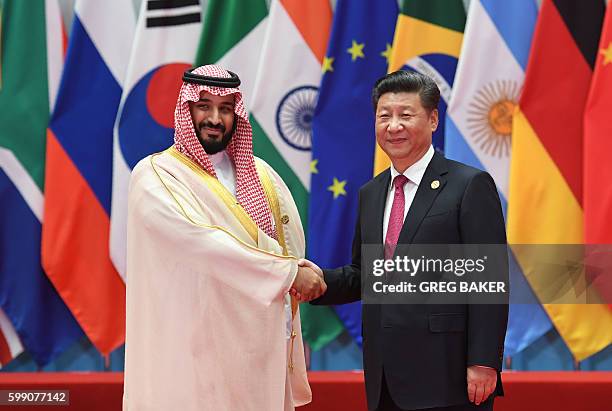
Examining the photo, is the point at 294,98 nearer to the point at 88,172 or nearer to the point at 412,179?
the point at 88,172

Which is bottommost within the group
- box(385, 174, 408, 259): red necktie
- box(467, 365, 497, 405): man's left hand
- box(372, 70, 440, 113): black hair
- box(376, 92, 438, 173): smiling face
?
box(467, 365, 497, 405): man's left hand

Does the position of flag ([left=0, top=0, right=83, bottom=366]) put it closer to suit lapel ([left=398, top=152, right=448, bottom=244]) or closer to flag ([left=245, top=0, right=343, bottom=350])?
flag ([left=245, top=0, right=343, bottom=350])

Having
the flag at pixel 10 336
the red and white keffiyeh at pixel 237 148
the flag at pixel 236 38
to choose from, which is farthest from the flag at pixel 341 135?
the flag at pixel 10 336

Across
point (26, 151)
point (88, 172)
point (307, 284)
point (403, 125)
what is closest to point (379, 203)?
point (403, 125)

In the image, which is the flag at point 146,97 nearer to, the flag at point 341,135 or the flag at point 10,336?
the flag at point 10,336

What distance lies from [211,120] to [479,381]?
4.32ft

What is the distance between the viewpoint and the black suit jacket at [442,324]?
2.61 metres

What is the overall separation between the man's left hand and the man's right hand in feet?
2.16

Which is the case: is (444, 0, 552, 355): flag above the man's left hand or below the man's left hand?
above

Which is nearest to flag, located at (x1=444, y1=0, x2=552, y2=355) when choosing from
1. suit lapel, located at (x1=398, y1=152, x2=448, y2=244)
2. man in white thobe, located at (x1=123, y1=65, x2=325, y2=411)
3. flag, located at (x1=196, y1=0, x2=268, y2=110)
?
flag, located at (x1=196, y1=0, x2=268, y2=110)

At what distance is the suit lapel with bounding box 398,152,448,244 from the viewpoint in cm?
269

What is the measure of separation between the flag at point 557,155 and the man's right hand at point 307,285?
1683mm

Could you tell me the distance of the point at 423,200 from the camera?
107 inches

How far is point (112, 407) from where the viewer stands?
4.13m
